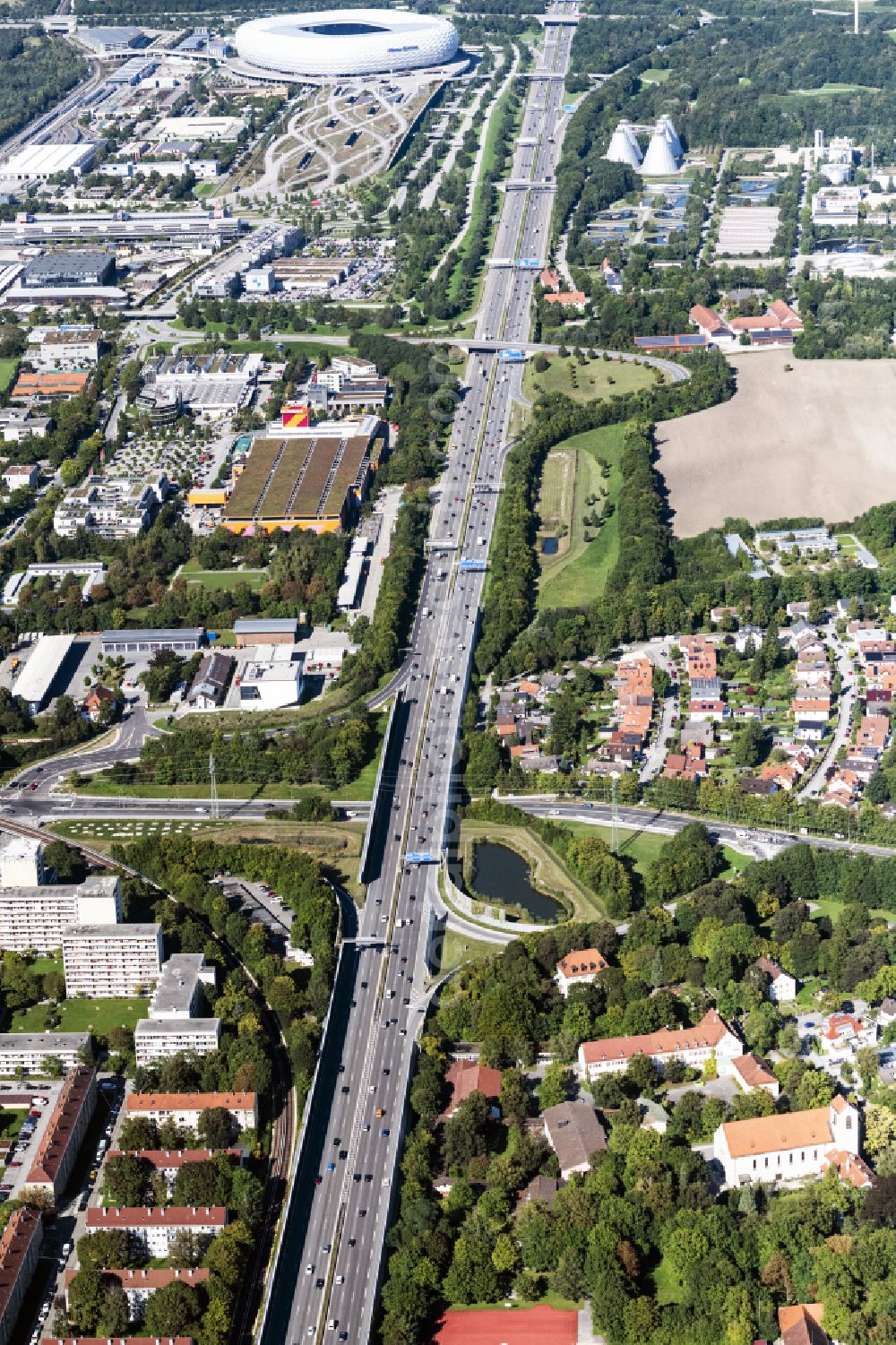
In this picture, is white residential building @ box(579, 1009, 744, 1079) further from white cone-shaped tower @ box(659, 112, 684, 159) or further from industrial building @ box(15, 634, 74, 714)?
white cone-shaped tower @ box(659, 112, 684, 159)

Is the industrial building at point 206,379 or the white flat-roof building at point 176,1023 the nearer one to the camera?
the white flat-roof building at point 176,1023

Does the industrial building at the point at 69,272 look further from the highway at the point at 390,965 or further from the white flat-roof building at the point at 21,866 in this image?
the white flat-roof building at the point at 21,866

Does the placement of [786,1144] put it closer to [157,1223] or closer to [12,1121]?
[157,1223]

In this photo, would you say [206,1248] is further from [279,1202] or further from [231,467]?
[231,467]

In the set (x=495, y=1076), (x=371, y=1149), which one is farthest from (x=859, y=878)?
(x=371, y=1149)

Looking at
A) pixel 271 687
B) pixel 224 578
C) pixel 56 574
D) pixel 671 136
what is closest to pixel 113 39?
pixel 671 136

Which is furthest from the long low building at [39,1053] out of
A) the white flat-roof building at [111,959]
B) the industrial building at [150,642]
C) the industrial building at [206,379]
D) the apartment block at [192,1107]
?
the industrial building at [206,379]

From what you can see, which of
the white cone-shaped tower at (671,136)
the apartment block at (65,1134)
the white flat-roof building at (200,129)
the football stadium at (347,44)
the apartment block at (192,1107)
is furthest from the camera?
the football stadium at (347,44)
